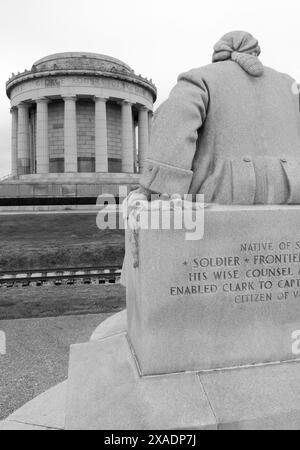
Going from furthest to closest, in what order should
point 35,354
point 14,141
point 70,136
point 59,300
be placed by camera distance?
point 14,141 → point 70,136 → point 59,300 → point 35,354

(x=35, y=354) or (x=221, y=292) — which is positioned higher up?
(x=221, y=292)

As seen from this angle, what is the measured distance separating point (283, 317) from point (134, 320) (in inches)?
51.0

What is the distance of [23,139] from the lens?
4356cm

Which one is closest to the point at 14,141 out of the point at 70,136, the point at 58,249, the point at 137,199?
the point at 70,136

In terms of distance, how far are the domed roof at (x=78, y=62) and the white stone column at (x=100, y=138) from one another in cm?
400

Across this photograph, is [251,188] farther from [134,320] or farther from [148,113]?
[148,113]

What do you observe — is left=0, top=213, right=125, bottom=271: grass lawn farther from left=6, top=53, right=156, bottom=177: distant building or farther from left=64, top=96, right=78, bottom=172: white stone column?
left=6, top=53, right=156, bottom=177: distant building

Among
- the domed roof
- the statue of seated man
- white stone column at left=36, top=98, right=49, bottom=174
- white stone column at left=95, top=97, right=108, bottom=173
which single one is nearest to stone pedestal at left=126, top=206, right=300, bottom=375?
the statue of seated man

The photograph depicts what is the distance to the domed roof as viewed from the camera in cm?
3978

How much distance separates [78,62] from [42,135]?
910cm

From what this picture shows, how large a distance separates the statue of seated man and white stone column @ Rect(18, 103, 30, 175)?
42.9 metres

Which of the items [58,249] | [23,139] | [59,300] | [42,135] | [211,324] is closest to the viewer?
[211,324]

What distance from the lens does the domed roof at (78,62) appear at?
3978cm

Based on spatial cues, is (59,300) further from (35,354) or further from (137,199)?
(137,199)
